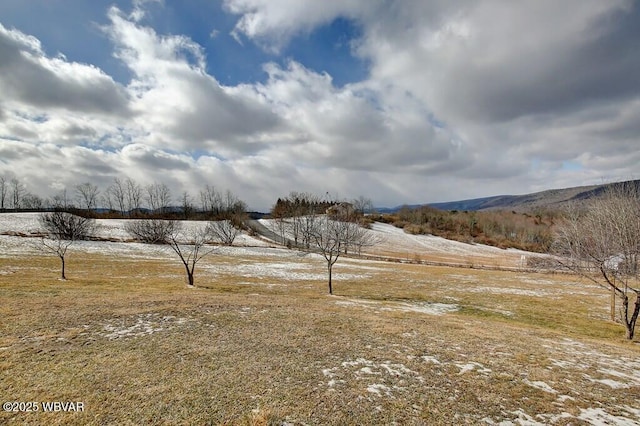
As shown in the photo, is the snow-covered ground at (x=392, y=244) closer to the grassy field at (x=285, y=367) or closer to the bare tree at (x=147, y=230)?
the bare tree at (x=147, y=230)

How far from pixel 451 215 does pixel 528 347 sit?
496 ft

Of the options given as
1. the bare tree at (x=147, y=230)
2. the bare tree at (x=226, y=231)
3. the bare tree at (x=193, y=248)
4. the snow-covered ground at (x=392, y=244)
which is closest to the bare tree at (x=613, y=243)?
the bare tree at (x=193, y=248)

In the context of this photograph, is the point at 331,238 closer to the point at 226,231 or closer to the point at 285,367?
the point at 285,367

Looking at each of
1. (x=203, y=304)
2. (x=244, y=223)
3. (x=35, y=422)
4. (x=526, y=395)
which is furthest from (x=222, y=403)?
(x=244, y=223)

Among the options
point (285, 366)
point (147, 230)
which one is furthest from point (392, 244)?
point (285, 366)

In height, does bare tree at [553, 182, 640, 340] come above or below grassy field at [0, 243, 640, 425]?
above

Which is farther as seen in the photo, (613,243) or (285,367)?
(613,243)

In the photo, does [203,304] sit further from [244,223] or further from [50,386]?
[244,223]

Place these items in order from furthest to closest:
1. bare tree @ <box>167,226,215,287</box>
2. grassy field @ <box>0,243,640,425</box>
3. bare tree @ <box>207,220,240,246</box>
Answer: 1. bare tree @ <box>207,220,240,246</box>
2. bare tree @ <box>167,226,215,287</box>
3. grassy field @ <box>0,243,640,425</box>

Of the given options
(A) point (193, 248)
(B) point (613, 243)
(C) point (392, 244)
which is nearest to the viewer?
(B) point (613, 243)

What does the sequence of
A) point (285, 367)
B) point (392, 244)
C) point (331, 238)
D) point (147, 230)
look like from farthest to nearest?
point (392, 244) < point (147, 230) < point (331, 238) < point (285, 367)

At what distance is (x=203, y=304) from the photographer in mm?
15648

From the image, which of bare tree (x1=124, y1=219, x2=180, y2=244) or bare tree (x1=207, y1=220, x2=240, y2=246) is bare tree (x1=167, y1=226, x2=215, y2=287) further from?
bare tree (x1=207, y1=220, x2=240, y2=246)

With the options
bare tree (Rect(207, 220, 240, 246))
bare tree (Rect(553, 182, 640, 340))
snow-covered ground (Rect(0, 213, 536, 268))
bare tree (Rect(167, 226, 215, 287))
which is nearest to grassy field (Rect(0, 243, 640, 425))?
bare tree (Rect(553, 182, 640, 340))
